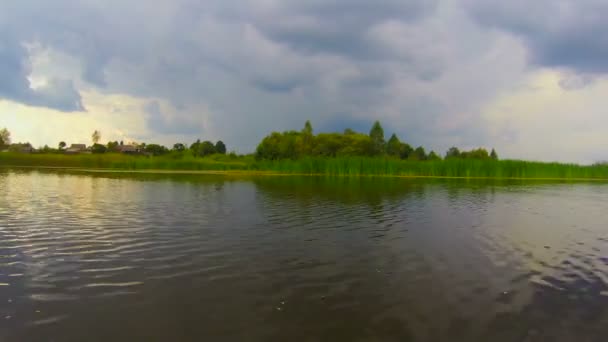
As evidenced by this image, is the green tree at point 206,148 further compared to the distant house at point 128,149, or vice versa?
the distant house at point 128,149

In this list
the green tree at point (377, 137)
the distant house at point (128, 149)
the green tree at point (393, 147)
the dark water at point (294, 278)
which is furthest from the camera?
the distant house at point (128, 149)

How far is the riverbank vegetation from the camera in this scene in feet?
231

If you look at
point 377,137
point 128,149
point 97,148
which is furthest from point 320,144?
point 128,149

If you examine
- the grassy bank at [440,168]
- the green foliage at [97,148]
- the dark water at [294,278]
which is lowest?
the dark water at [294,278]

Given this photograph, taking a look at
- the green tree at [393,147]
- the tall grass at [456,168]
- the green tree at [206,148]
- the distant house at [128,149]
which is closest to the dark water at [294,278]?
the tall grass at [456,168]

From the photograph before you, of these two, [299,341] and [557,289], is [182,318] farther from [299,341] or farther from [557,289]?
[557,289]

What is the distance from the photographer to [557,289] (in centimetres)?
1013

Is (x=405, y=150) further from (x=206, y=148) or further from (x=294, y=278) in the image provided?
(x=294, y=278)

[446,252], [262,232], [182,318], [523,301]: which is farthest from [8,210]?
[523,301]

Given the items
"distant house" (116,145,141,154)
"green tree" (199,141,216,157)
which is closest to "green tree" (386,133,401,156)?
"green tree" (199,141,216,157)

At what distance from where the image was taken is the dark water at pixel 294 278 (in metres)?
7.53

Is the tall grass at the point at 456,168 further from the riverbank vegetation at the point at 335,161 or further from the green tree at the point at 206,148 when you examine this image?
the green tree at the point at 206,148

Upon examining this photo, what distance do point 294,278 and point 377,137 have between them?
440 ft

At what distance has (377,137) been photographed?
141125 millimetres
